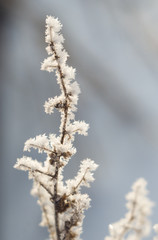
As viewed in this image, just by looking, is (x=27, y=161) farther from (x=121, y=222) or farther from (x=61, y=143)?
(x=121, y=222)

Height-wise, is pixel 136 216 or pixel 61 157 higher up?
pixel 61 157

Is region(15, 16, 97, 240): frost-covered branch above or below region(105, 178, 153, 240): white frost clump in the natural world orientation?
above

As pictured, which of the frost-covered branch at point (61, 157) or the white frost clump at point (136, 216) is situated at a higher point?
the frost-covered branch at point (61, 157)

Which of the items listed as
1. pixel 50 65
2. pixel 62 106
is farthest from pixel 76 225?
pixel 50 65
